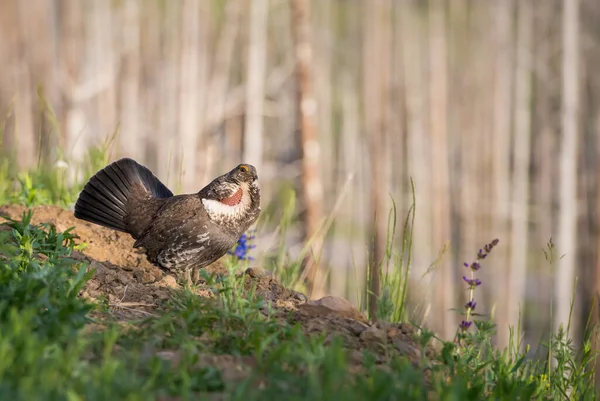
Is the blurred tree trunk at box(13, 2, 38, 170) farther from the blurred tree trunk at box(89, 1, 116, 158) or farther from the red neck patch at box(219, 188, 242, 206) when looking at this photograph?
the red neck patch at box(219, 188, 242, 206)

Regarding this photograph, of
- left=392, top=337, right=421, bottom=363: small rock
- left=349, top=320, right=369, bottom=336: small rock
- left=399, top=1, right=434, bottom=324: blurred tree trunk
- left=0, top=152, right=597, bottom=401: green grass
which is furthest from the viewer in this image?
left=399, top=1, right=434, bottom=324: blurred tree trunk

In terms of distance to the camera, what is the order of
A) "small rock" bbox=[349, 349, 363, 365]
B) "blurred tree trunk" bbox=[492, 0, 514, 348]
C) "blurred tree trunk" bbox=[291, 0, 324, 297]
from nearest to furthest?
1. "small rock" bbox=[349, 349, 363, 365]
2. "blurred tree trunk" bbox=[291, 0, 324, 297]
3. "blurred tree trunk" bbox=[492, 0, 514, 348]

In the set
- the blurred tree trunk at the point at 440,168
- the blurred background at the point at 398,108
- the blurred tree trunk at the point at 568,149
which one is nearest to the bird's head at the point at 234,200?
the blurred background at the point at 398,108

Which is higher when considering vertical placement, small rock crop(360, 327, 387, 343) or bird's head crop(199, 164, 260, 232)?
bird's head crop(199, 164, 260, 232)

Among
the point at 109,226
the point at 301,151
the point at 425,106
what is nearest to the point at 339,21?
the point at 425,106

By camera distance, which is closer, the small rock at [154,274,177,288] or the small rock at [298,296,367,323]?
the small rock at [298,296,367,323]

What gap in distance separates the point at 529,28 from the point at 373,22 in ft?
31.0

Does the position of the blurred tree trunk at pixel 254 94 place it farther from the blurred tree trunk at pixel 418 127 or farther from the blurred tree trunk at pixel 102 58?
the blurred tree trunk at pixel 418 127

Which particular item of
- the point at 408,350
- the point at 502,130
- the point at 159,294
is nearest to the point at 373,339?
the point at 408,350

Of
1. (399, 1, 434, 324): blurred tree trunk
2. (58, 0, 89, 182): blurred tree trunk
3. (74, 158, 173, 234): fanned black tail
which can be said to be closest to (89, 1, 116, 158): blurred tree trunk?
(58, 0, 89, 182): blurred tree trunk

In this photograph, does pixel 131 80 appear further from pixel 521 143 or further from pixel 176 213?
pixel 176 213

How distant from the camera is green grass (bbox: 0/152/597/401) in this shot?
2854 mm

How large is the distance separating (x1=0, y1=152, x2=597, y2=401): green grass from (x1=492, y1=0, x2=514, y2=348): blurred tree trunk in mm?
26341

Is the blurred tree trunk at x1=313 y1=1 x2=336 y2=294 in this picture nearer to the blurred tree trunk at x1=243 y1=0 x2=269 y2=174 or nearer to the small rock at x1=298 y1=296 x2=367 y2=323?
the blurred tree trunk at x1=243 y1=0 x2=269 y2=174
